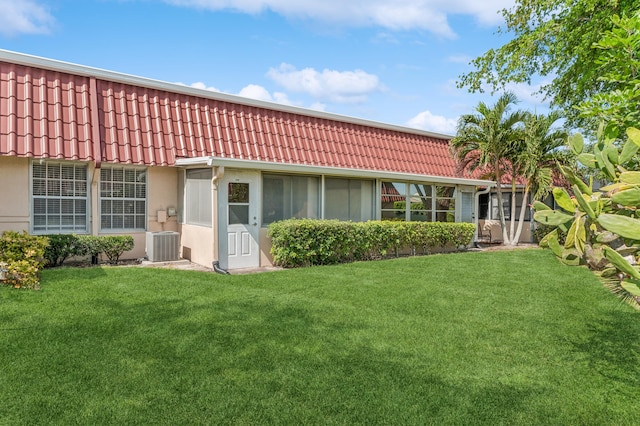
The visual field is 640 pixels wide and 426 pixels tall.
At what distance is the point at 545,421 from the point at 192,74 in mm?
12814

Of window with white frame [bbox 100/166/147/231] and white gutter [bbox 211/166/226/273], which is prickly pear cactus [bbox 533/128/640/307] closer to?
white gutter [bbox 211/166/226/273]

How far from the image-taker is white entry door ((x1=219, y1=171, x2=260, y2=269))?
1029 centimetres

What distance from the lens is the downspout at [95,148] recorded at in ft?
32.0

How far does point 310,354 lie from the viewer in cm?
459

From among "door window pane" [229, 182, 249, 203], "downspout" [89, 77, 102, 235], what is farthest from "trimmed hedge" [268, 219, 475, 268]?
"downspout" [89, 77, 102, 235]

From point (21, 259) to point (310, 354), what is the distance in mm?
6166

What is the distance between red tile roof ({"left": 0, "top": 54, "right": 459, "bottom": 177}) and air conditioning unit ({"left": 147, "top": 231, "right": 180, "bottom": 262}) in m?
1.75

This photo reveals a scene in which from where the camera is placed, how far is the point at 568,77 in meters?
12.7

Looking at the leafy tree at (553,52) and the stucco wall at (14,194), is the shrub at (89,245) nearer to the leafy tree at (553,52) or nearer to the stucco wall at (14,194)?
the stucco wall at (14,194)

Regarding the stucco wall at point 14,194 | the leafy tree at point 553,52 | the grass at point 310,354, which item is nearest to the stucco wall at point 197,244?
the grass at point 310,354

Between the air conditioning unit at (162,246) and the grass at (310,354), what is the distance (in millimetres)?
2630

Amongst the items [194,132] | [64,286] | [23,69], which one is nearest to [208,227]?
[194,132]

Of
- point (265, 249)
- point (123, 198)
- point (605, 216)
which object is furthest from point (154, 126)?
point (605, 216)

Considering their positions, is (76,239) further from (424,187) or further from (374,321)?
(424,187)
